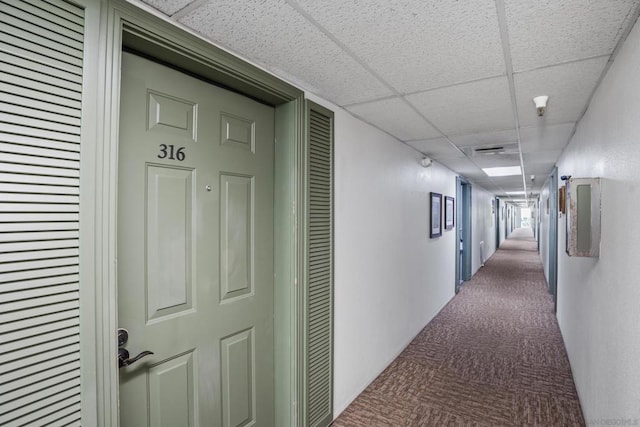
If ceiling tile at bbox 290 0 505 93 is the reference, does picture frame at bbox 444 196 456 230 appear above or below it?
below

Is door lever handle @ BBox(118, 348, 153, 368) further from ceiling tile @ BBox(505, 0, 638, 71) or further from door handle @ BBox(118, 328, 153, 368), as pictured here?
ceiling tile @ BBox(505, 0, 638, 71)

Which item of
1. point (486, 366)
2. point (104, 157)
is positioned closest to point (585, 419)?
point (486, 366)

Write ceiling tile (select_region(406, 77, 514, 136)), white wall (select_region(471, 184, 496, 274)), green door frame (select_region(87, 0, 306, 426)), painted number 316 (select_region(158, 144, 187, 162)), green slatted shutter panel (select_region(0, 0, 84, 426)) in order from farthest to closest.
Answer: white wall (select_region(471, 184, 496, 274)), ceiling tile (select_region(406, 77, 514, 136)), painted number 316 (select_region(158, 144, 187, 162)), green door frame (select_region(87, 0, 306, 426)), green slatted shutter panel (select_region(0, 0, 84, 426))

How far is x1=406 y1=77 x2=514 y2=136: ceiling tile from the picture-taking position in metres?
2.15

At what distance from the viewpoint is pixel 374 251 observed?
3121mm

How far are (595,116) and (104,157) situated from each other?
2.87 metres

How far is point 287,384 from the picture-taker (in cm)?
211

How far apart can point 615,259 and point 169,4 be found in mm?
2400

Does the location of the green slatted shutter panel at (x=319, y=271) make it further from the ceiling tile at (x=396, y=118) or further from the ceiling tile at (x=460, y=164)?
the ceiling tile at (x=460, y=164)

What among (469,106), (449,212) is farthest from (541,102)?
(449,212)

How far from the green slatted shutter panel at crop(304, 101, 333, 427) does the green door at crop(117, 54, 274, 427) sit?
0.26 m

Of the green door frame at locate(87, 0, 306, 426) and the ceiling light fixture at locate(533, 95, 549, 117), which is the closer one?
the green door frame at locate(87, 0, 306, 426)

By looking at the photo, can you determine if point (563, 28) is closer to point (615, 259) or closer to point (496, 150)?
point (615, 259)

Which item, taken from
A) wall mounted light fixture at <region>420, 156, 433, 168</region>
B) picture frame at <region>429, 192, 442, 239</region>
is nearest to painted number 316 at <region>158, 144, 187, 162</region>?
wall mounted light fixture at <region>420, 156, 433, 168</region>
